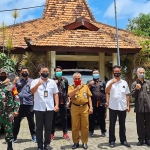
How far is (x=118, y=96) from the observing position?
22.9 ft

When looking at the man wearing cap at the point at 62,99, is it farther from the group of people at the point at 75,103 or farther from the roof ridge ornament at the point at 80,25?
the roof ridge ornament at the point at 80,25

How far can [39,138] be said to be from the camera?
21.3 ft

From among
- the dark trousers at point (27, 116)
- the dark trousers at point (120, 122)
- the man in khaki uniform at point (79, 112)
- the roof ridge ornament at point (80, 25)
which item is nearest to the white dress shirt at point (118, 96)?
the dark trousers at point (120, 122)

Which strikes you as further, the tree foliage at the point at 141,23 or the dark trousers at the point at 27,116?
the tree foliage at the point at 141,23

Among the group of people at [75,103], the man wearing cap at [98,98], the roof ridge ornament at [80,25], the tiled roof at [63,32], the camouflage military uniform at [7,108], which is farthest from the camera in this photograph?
the roof ridge ornament at [80,25]

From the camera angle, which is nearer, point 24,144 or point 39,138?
point 39,138

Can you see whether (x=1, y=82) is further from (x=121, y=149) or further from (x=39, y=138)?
(x=121, y=149)

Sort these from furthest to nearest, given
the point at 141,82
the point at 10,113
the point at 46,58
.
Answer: the point at 46,58 → the point at 141,82 → the point at 10,113

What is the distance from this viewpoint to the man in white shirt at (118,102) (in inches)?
274

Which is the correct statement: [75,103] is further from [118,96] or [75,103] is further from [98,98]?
[98,98]

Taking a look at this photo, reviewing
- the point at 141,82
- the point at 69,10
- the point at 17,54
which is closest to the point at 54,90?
the point at 141,82

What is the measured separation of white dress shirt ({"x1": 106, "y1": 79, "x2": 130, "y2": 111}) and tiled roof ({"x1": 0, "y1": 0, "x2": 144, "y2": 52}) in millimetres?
6883

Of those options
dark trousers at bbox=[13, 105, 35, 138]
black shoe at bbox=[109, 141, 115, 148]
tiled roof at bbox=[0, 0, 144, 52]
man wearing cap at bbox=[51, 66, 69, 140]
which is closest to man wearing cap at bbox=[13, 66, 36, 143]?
dark trousers at bbox=[13, 105, 35, 138]

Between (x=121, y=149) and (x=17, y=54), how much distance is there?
988 centimetres
